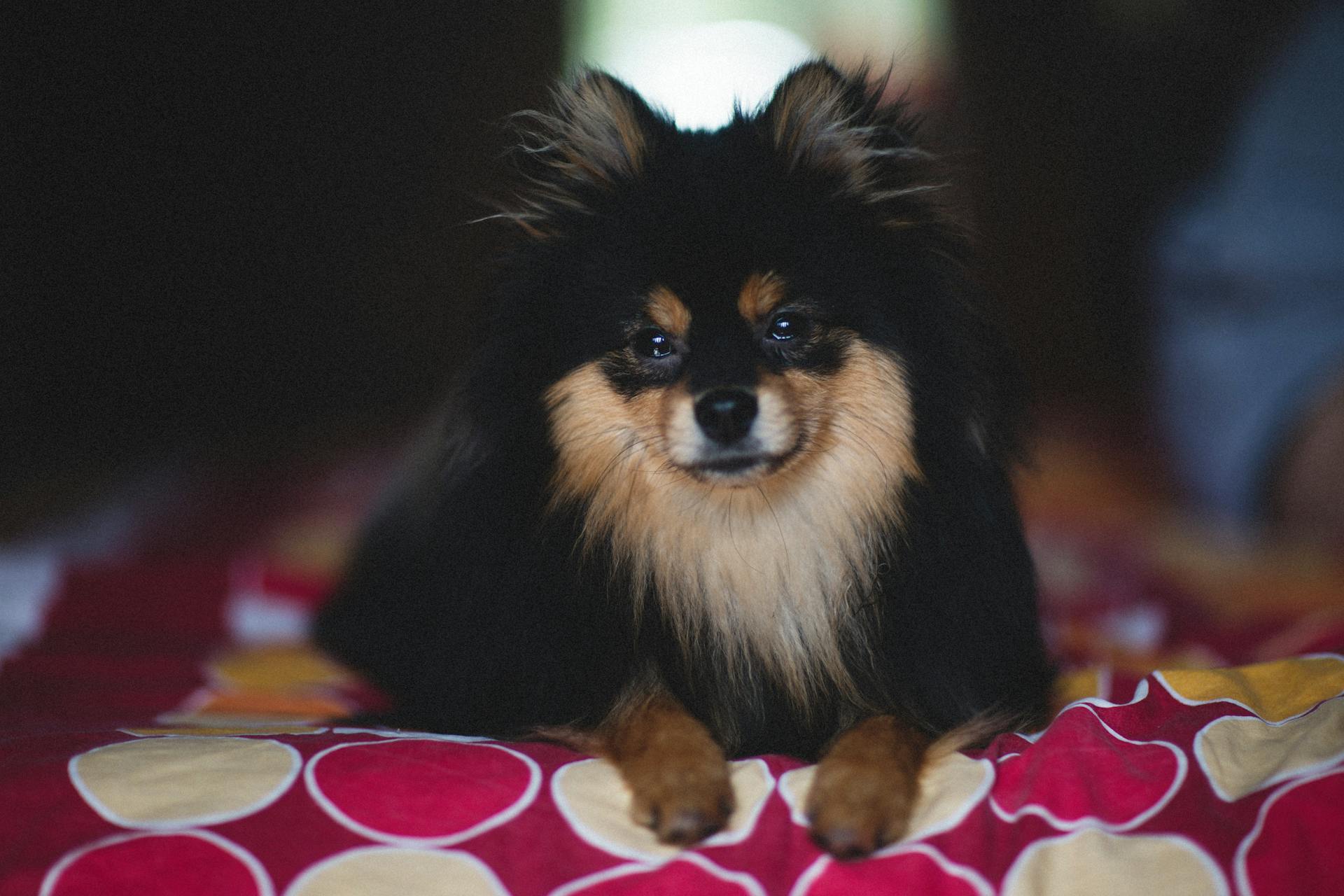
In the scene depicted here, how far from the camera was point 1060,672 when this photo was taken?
1844mm

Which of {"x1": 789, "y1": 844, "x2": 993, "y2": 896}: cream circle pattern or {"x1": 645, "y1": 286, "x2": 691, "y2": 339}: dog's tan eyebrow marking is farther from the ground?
{"x1": 645, "y1": 286, "x2": 691, "y2": 339}: dog's tan eyebrow marking

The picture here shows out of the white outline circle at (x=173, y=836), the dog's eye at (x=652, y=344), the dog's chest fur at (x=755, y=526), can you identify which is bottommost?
the white outline circle at (x=173, y=836)

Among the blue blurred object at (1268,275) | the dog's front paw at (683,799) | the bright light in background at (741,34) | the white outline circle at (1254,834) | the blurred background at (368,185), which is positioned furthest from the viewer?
the bright light in background at (741,34)

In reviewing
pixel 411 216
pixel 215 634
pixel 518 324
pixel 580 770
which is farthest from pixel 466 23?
pixel 580 770

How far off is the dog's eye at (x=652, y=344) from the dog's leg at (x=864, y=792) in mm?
625

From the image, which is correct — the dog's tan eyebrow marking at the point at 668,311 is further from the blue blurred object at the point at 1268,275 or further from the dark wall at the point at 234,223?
the dark wall at the point at 234,223

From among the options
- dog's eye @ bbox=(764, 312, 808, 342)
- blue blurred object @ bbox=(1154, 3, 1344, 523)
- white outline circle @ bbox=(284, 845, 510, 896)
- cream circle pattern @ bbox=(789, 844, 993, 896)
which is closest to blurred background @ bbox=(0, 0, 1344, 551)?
blue blurred object @ bbox=(1154, 3, 1344, 523)

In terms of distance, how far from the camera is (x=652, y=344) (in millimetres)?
1567

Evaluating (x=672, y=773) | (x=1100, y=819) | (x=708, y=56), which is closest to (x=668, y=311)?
(x=672, y=773)

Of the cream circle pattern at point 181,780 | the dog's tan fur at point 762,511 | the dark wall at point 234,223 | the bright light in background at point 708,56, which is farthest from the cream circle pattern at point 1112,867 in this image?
the bright light in background at point 708,56

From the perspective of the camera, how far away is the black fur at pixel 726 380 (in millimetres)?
1508

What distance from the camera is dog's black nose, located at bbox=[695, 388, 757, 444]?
1.44m

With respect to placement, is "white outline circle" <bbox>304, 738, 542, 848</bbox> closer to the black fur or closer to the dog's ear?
the black fur

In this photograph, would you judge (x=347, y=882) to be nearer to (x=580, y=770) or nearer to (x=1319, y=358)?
(x=580, y=770)
